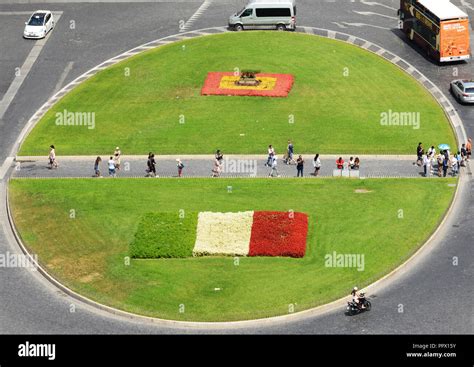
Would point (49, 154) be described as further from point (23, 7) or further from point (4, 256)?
point (23, 7)

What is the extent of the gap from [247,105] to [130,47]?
17488 millimetres

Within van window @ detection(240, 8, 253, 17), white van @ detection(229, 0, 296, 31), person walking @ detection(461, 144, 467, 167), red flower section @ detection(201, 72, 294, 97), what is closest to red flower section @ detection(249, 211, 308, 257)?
person walking @ detection(461, 144, 467, 167)

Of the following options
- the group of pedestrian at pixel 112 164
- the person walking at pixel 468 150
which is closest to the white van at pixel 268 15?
the group of pedestrian at pixel 112 164

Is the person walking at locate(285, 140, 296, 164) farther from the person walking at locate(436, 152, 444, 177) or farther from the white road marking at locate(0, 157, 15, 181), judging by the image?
the white road marking at locate(0, 157, 15, 181)

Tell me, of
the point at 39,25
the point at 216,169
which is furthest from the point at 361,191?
the point at 39,25

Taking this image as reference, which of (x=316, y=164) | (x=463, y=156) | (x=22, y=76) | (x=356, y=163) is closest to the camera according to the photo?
(x=316, y=164)

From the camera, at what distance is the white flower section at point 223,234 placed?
337 feet

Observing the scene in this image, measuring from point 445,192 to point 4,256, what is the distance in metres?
34.2

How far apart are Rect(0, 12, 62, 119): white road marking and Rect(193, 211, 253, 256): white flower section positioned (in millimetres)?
29808

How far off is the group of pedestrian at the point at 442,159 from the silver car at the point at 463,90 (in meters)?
8.53

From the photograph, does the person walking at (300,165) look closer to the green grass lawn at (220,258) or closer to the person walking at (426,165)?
the green grass lawn at (220,258)

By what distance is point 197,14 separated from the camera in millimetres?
143250

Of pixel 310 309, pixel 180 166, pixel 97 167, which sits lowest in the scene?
pixel 310 309

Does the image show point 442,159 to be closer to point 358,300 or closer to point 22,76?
point 358,300
